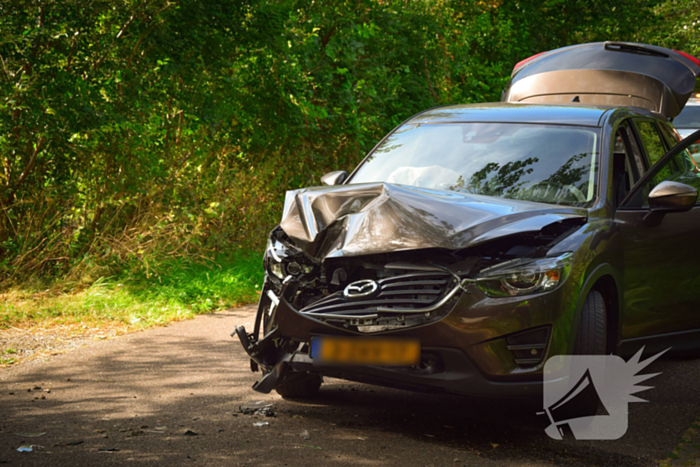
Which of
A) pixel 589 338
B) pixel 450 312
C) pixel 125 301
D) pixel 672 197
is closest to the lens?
pixel 450 312

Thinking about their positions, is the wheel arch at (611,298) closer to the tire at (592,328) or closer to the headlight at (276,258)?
the tire at (592,328)

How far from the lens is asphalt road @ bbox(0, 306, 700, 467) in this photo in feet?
12.1

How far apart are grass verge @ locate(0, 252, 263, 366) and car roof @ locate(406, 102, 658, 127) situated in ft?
11.7

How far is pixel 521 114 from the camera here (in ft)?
17.4

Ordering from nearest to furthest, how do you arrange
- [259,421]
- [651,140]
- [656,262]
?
[259,421] < [656,262] < [651,140]

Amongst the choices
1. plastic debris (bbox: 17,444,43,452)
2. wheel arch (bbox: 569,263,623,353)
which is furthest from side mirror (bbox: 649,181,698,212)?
plastic debris (bbox: 17,444,43,452)

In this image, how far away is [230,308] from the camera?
326 inches

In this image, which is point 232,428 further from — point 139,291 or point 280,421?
point 139,291

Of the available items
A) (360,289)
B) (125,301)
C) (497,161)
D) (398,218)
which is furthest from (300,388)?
(125,301)

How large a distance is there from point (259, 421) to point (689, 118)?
988 centimetres

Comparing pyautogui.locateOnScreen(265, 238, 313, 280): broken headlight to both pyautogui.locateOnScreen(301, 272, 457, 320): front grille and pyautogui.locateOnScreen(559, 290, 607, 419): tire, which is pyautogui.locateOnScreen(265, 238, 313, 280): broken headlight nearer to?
pyautogui.locateOnScreen(301, 272, 457, 320): front grille

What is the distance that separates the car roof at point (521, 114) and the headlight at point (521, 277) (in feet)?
5.39

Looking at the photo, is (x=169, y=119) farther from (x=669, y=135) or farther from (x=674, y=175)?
(x=674, y=175)

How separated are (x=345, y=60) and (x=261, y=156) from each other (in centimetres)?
→ 243
